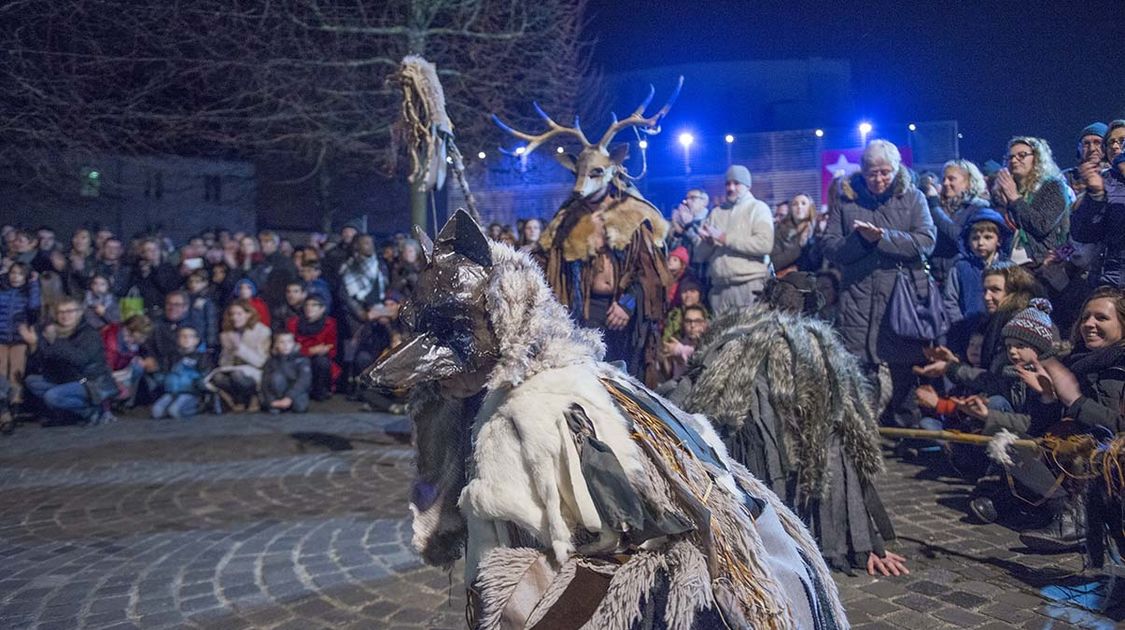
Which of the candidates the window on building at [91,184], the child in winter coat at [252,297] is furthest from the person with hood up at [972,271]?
the window on building at [91,184]

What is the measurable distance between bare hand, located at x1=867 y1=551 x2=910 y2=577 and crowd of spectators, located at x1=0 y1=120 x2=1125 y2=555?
118cm

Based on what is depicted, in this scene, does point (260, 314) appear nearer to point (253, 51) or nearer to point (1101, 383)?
point (253, 51)

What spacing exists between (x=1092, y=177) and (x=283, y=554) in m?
6.37

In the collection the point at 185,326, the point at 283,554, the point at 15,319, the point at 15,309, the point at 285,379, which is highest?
the point at 15,309

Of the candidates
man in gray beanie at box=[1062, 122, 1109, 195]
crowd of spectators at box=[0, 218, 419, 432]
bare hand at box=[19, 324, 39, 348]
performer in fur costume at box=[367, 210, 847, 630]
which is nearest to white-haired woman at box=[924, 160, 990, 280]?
man in gray beanie at box=[1062, 122, 1109, 195]

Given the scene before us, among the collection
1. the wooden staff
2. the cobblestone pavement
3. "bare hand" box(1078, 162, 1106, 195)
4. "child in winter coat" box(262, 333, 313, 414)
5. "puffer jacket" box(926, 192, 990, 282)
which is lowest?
the cobblestone pavement

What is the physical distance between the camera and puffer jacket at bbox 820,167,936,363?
6.49 meters

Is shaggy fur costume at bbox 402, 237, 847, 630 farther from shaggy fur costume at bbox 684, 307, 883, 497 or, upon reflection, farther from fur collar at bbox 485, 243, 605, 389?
shaggy fur costume at bbox 684, 307, 883, 497

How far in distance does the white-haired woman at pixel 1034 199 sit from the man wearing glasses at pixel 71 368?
33.7ft

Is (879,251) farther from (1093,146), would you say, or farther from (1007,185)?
(1093,146)

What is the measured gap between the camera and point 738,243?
7.23 meters

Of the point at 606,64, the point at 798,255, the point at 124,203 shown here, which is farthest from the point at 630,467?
the point at 606,64

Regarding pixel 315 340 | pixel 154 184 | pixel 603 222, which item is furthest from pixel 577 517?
pixel 154 184

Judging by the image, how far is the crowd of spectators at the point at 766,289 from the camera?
5184mm
